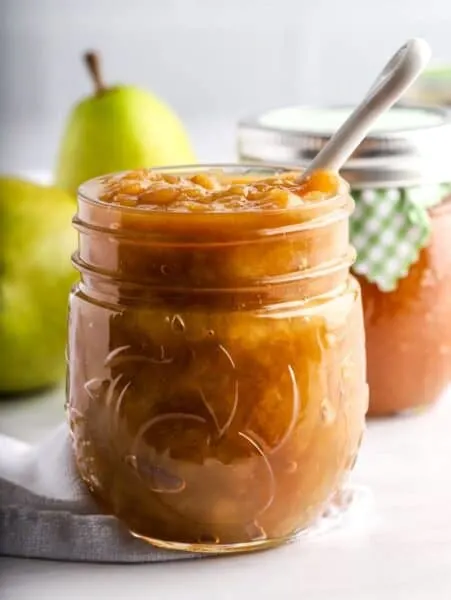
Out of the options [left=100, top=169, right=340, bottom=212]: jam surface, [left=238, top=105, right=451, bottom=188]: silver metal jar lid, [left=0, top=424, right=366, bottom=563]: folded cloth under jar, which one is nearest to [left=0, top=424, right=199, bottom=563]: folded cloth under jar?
[left=0, top=424, right=366, bottom=563]: folded cloth under jar

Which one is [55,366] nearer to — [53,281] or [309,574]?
[53,281]

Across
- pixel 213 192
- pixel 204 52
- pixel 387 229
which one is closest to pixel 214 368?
pixel 213 192

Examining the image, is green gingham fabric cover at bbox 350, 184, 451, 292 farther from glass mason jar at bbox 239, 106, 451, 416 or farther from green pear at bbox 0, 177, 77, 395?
green pear at bbox 0, 177, 77, 395

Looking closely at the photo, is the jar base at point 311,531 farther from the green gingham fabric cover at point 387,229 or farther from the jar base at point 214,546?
the green gingham fabric cover at point 387,229

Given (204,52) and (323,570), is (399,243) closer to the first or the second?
(323,570)

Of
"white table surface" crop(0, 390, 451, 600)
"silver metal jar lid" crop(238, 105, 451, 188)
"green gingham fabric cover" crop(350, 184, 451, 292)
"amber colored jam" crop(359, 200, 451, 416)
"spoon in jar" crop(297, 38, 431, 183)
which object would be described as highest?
"spoon in jar" crop(297, 38, 431, 183)

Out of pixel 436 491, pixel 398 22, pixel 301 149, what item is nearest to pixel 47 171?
pixel 398 22
